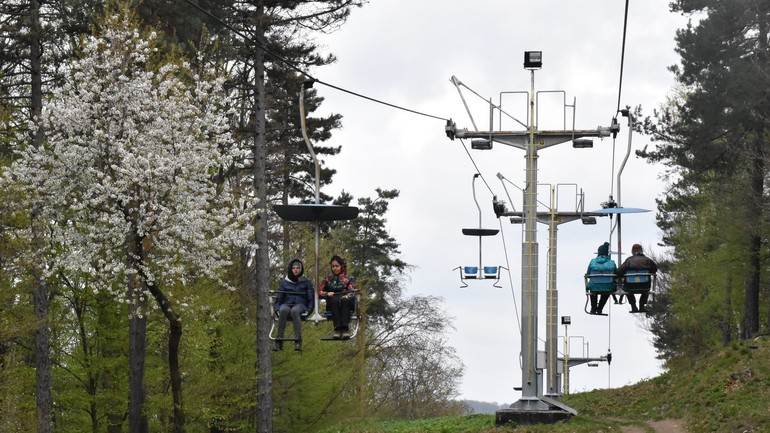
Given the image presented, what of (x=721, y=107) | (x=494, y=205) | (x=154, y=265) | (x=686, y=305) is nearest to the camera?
(x=154, y=265)

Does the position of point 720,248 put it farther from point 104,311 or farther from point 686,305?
point 104,311

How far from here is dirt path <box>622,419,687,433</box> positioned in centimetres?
2927

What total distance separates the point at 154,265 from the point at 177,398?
11.7 ft

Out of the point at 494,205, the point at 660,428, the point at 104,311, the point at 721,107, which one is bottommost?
the point at 660,428

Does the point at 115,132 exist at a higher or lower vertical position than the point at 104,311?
higher

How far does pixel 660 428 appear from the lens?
30.1 m

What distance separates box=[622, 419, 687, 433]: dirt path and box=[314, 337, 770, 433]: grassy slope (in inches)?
9.1

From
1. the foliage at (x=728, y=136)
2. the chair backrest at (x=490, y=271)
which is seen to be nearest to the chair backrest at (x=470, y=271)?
the chair backrest at (x=490, y=271)

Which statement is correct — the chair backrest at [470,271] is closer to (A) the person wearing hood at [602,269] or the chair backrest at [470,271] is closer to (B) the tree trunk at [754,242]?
(A) the person wearing hood at [602,269]

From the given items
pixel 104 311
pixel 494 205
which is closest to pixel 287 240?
pixel 104 311

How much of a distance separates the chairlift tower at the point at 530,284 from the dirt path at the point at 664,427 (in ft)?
6.57

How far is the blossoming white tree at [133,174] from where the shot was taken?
93.2 feet

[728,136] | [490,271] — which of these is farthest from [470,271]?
[728,136]

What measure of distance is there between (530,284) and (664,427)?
4692 mm
